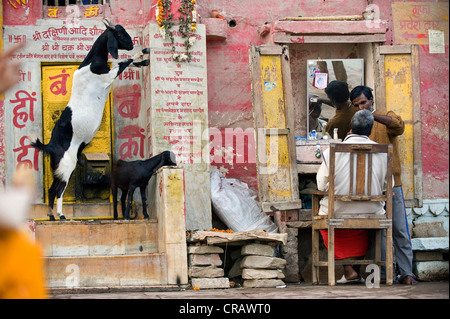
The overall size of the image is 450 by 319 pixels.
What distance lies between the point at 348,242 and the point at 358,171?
725 millimetres

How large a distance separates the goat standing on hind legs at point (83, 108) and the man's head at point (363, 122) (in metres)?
2.90

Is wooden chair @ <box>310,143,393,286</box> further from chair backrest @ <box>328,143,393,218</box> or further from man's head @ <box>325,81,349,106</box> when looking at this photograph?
man's head @ <box>325,81,349,106</box>

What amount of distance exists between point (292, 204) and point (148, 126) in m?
2.06

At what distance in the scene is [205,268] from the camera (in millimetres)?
7117

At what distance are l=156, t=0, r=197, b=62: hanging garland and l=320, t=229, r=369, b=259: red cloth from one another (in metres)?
3.12

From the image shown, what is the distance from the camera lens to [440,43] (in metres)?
9.50

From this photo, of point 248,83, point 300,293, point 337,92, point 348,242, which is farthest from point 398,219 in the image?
point 248,83

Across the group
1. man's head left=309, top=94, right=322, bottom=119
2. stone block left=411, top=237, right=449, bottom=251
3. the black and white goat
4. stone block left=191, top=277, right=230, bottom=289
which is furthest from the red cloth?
man's head left=309, top=94, right=322, bottom=119

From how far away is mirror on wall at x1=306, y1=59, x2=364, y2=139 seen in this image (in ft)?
30.3

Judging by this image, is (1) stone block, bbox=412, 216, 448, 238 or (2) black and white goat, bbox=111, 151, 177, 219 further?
(1) stone block, bbox=412, 216, 448, 238

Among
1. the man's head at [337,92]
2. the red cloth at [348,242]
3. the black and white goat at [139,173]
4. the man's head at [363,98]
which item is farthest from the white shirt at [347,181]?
the man's head at [337,92]

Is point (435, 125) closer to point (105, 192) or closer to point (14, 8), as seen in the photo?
point (105, 192)

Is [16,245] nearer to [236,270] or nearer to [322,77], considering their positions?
[236,270]

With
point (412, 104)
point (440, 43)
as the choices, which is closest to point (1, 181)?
point (412, 104)
